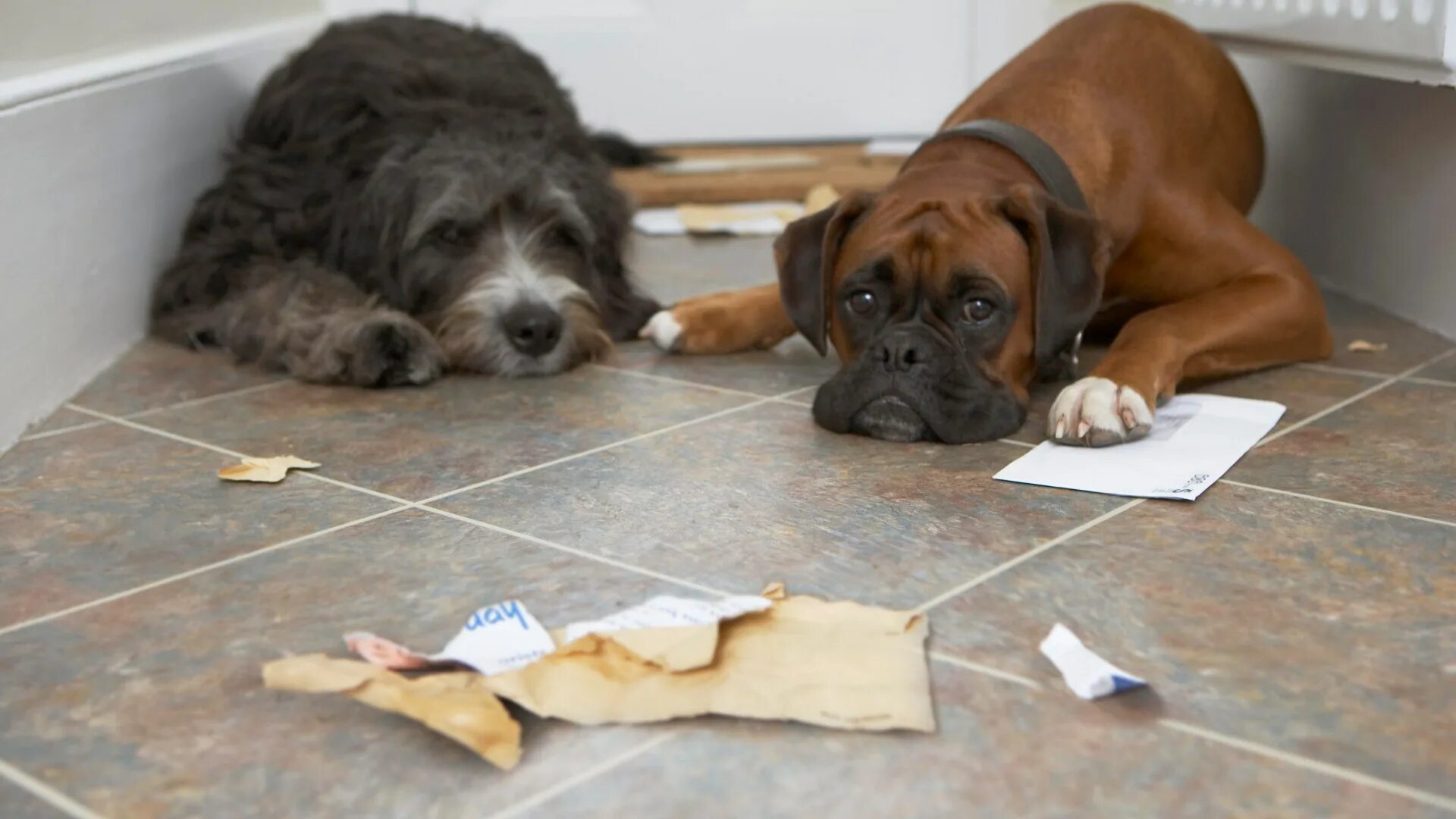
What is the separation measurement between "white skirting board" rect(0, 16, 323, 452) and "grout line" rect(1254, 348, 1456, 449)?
1894 millimetres

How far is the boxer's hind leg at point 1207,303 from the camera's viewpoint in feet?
7.52

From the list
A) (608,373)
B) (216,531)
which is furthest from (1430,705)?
(608,373)

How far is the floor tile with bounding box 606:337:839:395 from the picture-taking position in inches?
101

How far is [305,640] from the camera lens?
1505 mm

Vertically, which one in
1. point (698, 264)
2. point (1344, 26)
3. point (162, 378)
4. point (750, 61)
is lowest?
point (698, 264)

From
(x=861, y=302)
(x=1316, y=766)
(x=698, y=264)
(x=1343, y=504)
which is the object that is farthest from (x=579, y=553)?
(x=698, y=264)

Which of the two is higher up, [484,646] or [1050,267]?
[1050,267]

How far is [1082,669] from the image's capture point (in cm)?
137

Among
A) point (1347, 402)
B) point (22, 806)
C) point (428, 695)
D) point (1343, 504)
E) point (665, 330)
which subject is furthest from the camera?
point (665, 330)

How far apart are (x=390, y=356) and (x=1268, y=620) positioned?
5.41 feet

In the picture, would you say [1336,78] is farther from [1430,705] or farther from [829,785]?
[829,785]

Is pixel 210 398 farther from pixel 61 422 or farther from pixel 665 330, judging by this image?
pixel 665 330

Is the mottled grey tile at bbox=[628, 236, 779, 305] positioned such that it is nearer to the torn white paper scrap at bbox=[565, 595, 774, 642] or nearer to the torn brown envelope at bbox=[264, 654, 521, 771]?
the torn white paper scrap at bbox=[565, 595, 774, 642]

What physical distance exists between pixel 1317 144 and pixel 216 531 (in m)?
2.53
